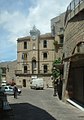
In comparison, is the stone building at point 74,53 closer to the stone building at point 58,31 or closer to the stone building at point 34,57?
the stone building at point 58,31

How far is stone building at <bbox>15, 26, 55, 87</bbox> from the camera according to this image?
3150 inches

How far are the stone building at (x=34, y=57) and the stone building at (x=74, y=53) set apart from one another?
1927 inches

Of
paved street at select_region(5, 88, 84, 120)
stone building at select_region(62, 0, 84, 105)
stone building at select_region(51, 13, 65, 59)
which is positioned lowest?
paved street at select_region(5, 88, 84, 120)

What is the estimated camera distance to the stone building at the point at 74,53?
24.4m

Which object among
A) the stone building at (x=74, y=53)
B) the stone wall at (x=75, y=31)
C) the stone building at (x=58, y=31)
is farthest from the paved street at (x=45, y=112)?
the stone building at (x=58, y=31)

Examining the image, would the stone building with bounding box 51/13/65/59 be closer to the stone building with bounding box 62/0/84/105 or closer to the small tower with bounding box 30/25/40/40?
the small tower with bounding box 30/25/40/40

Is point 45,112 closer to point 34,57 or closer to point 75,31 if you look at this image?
point 75,31

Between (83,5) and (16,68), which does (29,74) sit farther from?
(83,5)

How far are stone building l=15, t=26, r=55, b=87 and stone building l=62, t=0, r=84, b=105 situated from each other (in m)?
49.0

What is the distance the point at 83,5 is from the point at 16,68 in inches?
2579

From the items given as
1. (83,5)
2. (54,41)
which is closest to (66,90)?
(83,5)

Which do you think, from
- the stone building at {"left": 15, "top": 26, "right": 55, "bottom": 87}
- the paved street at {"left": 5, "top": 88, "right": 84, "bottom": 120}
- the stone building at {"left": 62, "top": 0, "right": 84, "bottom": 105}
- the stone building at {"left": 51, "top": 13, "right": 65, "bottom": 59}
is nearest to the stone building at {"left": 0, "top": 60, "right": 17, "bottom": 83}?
the stone building at {"left": 15, "top": 26, "right": 55, "bottom": 87}

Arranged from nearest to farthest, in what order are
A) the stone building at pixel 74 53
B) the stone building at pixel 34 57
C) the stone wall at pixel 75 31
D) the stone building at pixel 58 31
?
1. the stone wall at pixel 75 31
2. the stone building at pixel 74 53
3. the stone building at pixel 58 31
4. the stone building at pixel 34 57

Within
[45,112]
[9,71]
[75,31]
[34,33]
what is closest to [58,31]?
[34,33]
